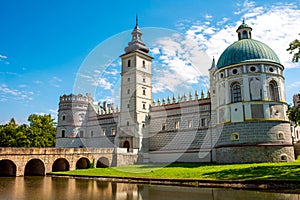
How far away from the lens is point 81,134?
53594mm

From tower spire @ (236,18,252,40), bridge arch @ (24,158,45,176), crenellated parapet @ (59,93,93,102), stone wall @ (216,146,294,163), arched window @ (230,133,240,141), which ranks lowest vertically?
bridge arch @ (24,158,45,176)

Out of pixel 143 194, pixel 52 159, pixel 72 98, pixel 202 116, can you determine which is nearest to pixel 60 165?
pixel 52 159

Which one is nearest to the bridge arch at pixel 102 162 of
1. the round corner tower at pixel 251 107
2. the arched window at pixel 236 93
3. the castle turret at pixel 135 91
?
the castle turret at pixel 135 91

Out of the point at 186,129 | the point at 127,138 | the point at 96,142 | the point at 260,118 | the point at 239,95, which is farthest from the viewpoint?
the point at 96,142

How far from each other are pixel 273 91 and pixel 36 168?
102 ft

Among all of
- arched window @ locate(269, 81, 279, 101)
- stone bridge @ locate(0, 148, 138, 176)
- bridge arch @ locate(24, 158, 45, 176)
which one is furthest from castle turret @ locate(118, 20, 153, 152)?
arched window @ locate(269, 81, 279, 101)

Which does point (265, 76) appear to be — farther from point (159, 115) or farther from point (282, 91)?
point (159, 115)

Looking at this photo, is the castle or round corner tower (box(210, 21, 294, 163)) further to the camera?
the castle

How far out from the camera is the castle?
29.1 metres

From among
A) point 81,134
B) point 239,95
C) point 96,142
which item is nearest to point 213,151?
point 239,95

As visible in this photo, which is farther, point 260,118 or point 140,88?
point 140,88

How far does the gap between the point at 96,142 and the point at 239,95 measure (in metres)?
31.5

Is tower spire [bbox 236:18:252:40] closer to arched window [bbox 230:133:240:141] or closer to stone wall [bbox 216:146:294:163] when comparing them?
arched window [bbox 230:133:240:141]

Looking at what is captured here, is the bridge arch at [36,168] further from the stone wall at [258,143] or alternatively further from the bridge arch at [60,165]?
the stone wall at [258,143]
